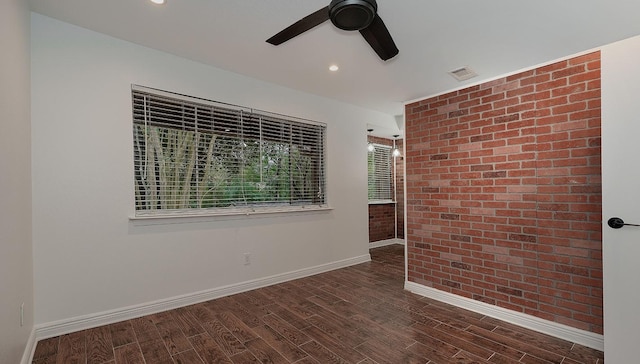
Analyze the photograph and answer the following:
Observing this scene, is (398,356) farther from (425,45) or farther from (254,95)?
(254,95)

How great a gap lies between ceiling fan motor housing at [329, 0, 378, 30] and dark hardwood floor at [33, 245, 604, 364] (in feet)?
7.36

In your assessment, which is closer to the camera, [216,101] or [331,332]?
[331,332]

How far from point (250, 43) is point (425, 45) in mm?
1576

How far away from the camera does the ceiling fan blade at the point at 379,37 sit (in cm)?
175

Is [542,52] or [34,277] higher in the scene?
[542,52]

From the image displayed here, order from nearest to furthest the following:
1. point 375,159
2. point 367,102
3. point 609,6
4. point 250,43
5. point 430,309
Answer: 1. point 609,6
2. point 250,43
3. point 430,309
4. point 367,102
5. point 375,159

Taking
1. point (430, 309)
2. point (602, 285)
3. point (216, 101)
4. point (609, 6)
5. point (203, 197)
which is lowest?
point (430, 309)

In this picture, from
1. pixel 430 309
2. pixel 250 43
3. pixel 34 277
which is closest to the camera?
pixel 34 277

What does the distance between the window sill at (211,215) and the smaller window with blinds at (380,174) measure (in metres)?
2.34

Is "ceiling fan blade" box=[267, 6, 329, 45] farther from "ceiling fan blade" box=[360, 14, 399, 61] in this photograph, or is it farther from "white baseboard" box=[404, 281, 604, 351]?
"white baseboard" box=[404, 281, 604, 351]

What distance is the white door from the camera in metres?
1.91

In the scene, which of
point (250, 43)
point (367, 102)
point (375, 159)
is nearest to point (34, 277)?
point (250, 43)

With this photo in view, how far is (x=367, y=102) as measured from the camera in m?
Answer: 4.45

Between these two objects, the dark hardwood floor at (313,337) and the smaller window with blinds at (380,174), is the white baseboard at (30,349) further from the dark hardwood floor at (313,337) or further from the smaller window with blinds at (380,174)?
the smaller window with blinds at (380,174)
